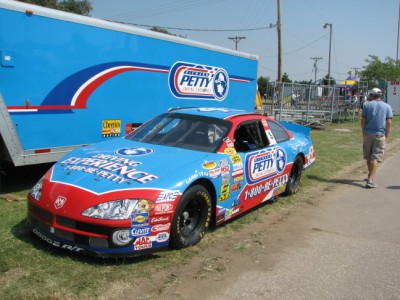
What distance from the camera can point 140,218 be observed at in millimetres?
3752

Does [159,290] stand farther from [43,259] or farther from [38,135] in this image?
[38,135]

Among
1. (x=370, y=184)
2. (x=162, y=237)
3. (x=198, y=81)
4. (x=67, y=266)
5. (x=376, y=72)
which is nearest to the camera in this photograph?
(x=67, y=266)

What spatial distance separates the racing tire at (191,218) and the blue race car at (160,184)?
11 mm

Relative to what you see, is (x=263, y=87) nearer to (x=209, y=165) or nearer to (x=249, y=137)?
(x=249, y=137)

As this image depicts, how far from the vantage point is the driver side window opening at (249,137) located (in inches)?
211

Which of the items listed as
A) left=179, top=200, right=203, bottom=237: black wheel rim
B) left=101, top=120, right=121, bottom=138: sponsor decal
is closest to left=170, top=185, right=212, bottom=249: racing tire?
left=179, top=200, right=203, bottom=237: black wheel rim

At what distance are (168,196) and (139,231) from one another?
16.7 inches

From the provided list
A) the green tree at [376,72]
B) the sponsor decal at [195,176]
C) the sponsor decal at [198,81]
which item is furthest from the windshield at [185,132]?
the green tree at [376,72]

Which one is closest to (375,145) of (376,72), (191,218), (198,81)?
(198,81)

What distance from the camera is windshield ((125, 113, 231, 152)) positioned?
512 cm

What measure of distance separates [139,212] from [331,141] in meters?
12.7

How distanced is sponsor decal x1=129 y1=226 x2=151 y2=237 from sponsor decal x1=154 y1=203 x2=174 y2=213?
0.18 m

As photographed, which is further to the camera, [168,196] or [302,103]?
[302,103]

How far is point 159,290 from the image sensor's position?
3465 millimetres
